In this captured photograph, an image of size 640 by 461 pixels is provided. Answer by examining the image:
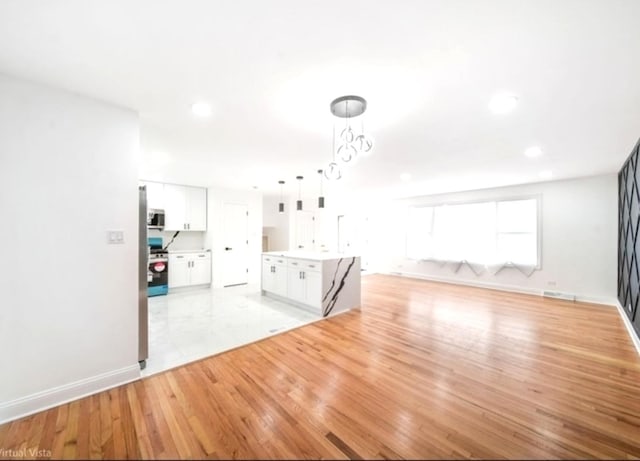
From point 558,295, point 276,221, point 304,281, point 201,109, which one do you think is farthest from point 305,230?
point 558,295

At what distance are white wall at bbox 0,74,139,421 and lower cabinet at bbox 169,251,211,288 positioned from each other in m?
3.57

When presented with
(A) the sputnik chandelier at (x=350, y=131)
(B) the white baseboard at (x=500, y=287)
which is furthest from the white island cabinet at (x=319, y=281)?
(B) the white baseboard at (x=500, y=287)

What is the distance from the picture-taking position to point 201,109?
2.39 meters

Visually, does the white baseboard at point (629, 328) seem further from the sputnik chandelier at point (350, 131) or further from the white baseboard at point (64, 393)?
the white baseboard at point (64, 393)

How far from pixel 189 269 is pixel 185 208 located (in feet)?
4.55

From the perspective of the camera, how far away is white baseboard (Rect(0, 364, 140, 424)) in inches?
72.7

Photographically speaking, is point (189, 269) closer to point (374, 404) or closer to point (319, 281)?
point (319, 281)

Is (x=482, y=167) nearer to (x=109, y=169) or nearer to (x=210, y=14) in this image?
(x=210, y=14)

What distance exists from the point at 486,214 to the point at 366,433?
19.9 ft

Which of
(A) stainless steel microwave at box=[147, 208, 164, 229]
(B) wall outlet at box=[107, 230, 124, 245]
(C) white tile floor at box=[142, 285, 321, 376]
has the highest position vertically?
(A) stainless steel microwave at box=[147, 208, 164, 229]

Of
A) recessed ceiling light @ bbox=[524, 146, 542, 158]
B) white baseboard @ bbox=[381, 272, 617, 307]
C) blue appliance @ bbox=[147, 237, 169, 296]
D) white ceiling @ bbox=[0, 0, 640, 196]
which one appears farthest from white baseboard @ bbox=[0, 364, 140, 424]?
white baseboard @ bbox=[381, 272, 617, 307]

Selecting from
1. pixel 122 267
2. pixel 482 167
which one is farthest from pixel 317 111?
pixel 482 167

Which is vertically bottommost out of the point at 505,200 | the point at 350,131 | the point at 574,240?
the point at 574,240

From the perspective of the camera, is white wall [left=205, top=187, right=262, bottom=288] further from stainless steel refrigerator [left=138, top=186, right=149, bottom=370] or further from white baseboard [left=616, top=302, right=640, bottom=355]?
white baseboard [left=616, top=302, right=640, bottom=355]
